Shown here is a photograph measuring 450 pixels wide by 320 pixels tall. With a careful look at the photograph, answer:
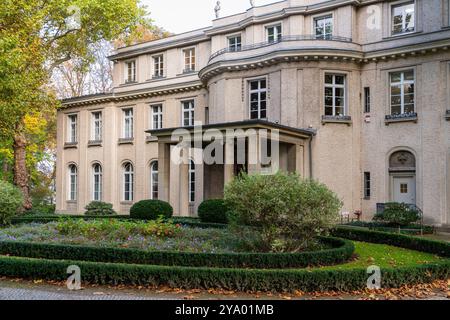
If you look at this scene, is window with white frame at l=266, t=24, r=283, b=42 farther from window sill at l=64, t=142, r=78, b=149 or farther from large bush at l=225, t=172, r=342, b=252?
window sill at l=64, t=142, r=78, b=149

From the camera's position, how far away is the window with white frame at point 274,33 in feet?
88.5

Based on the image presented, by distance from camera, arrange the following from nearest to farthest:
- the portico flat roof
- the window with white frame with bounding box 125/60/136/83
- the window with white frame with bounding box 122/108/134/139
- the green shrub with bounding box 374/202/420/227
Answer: the green shrub with bounding box 374/202/420/227 → the portico flat roof → the window with white frame with bounding box 122/108/134/139 → the window with white frame with bounding box 125/60/136/83

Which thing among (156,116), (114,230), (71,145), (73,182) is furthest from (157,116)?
(114,230)

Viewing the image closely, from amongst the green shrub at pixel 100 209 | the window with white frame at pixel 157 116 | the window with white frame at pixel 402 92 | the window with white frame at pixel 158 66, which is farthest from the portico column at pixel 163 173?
the window with white frame at pixel 402 92

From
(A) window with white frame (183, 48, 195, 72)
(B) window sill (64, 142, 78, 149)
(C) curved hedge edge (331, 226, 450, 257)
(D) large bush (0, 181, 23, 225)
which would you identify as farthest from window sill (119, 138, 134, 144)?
(C) curved hedge edge (331, 226, 450, 257)

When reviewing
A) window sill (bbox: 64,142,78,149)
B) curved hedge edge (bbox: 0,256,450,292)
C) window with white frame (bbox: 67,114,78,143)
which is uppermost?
window with white frame (bbox: 67,114,78,143)

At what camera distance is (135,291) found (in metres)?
9.27

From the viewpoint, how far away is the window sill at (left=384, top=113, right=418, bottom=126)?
22812mm

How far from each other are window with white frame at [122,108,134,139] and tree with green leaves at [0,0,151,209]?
512 centimetres

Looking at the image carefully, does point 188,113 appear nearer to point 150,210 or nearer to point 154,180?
point 154,180

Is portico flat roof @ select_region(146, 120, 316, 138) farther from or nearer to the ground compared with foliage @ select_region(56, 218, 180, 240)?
farther from the ground

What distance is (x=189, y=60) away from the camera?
1246 inches

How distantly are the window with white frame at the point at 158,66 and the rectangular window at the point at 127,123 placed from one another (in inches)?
132

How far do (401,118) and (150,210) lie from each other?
506 inches
